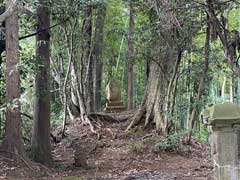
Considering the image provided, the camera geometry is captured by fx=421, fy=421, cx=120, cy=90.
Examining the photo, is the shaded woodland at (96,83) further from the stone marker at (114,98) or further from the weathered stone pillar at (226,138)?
the stone marker at (114,98)

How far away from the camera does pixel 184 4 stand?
7.27 meters

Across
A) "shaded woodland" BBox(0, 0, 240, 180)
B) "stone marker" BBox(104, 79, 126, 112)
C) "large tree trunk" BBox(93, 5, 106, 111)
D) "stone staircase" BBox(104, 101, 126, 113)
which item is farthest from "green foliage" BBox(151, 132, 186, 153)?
"stone marker" BBox(104, 79, 126, 112)

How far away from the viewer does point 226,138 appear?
4461mm

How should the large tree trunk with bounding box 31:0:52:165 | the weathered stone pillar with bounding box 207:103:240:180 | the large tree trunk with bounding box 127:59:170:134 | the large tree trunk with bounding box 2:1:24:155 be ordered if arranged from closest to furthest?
1. the weathered stone pillar with bounding box 207:103:240:180
2. the large tree trunk with bounding box 2:1:24:155
3. the large tree trunk with bounding box 31:0:52:165
4. the large tree trunk with bounding box 127:59:170:134

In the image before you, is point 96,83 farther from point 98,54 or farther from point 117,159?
point 117,159

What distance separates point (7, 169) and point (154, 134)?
15.2 feet

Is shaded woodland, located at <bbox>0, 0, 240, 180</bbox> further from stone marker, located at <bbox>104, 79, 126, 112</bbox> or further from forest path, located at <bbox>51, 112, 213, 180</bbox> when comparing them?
stone marker, located at <bbox>104, 79, 126, 112</bbox>

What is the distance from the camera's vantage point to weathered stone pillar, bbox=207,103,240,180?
4395mm

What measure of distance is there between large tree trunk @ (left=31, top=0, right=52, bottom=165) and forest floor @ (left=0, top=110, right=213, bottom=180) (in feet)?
1.57

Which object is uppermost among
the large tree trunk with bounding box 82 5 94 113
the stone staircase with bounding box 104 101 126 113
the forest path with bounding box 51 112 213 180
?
the large tree trunk with bounding box 82 5 94 113

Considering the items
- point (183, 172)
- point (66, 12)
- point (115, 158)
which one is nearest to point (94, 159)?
point (115, 158)

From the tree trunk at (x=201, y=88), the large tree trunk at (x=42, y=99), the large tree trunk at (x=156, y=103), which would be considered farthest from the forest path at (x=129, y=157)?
the tree trunk at (x=201, y=88)

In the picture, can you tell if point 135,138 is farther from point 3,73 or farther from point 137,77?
point 137,77

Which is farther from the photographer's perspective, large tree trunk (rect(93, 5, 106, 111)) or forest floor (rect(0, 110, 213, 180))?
large tree trunk (rect(93, 5, 106, 111))
